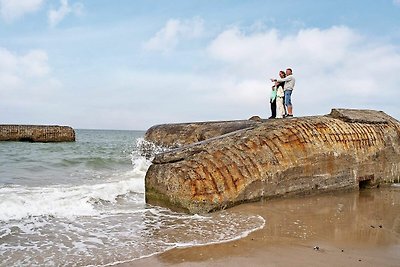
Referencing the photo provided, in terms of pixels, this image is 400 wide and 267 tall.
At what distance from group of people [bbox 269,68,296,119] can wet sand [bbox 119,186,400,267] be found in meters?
3.78

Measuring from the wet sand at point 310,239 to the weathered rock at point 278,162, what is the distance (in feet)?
1.01

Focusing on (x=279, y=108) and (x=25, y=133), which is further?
(x=25, y=133)

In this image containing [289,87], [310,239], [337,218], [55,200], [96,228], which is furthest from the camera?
[289,87]

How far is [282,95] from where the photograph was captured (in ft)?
31.6

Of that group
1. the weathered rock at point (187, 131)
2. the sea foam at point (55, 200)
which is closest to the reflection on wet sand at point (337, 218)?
the sea foam at point (55, 200)

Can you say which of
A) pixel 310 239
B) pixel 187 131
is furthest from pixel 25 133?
pixel 310 239

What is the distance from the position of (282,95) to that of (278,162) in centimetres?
406

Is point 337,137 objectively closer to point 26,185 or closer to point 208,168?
point 208,168

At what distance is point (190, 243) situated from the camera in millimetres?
3738

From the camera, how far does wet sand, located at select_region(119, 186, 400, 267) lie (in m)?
3.27

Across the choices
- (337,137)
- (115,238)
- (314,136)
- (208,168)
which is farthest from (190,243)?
(337,137)

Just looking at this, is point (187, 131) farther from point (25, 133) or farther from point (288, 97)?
point (25, 133)

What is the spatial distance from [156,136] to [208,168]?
594cm

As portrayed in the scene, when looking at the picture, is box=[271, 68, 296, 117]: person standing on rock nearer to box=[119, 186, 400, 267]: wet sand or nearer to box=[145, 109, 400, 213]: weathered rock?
box=[145, 109, 400, 213]: weathered rock
